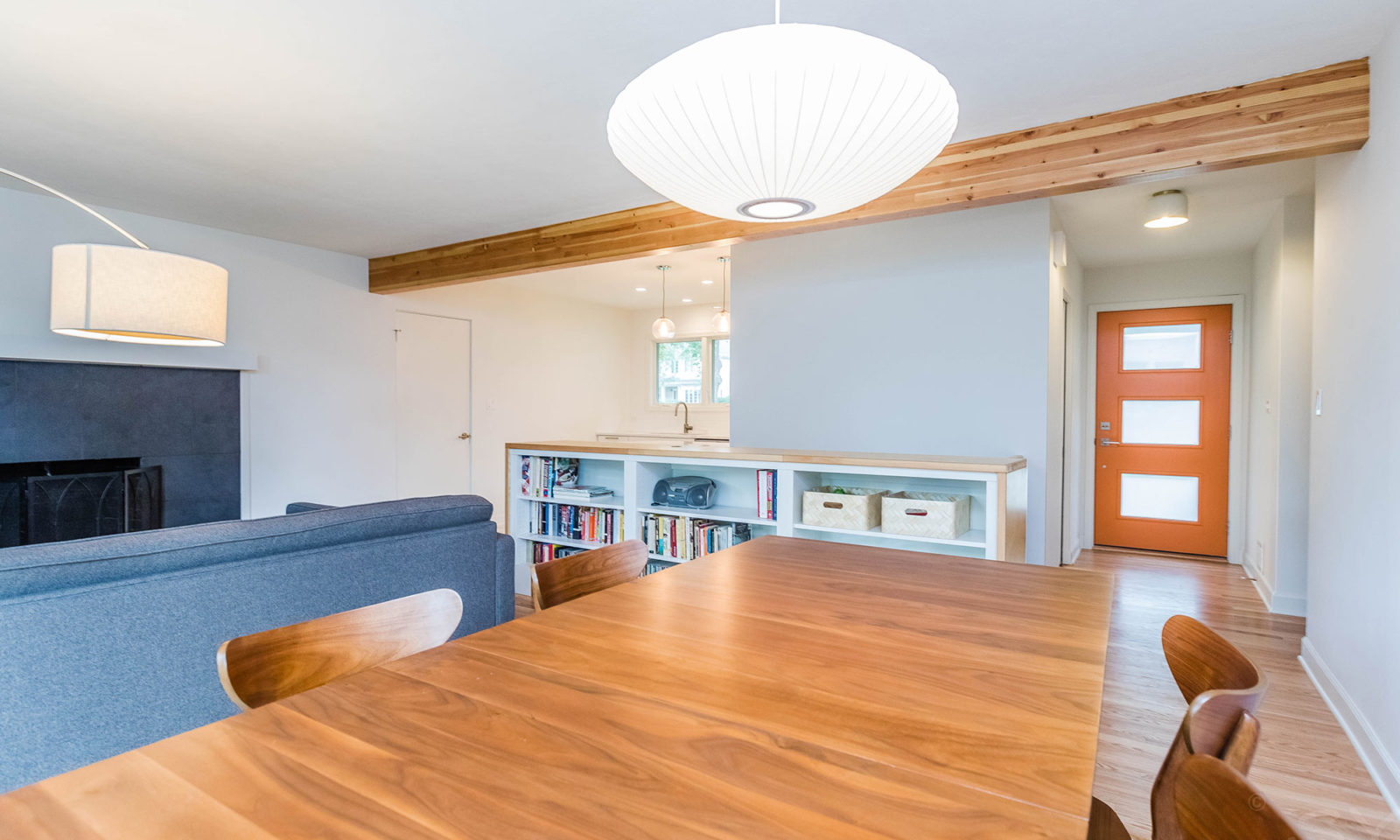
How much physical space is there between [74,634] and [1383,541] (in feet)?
11.8

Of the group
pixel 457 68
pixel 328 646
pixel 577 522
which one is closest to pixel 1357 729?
pixel 328 646

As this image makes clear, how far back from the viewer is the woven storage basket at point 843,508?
10.0 feet

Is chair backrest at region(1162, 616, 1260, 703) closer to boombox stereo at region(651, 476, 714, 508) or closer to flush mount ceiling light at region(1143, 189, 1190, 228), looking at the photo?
boombox stereo at region(651, 476, 714, 508)

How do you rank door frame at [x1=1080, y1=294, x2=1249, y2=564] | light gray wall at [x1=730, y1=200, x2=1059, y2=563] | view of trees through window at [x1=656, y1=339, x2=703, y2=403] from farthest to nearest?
view of trees through window at [x1=656, y1=339, x2=703, y2=403] → door frame at [x1=1080, y1=294, x2=1249, y2=564] → light gray wall at [x1=730, y1=200, x2=1059, y2=563]

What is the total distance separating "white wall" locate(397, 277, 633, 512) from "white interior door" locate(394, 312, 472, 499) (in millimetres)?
85

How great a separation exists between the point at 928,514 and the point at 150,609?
2.63 meters

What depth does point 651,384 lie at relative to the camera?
7.73m

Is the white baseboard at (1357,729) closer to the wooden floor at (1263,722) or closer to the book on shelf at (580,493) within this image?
the wooden floor at (1263,722)

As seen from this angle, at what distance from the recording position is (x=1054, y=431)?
399 centimetres

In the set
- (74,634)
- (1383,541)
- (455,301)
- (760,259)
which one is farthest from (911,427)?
(455,301)

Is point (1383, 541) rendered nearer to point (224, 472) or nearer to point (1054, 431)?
point (1054, 431)

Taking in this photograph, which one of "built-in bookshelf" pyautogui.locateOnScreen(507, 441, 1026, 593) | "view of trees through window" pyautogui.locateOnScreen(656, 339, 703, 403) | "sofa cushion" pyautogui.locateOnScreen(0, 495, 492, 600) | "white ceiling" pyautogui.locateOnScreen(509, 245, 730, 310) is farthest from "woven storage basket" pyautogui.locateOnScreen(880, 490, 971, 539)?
"view of trees through window" pyautogui.locateOnScreen(656, 339, 703, 403)

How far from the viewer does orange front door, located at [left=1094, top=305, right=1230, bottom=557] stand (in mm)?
5199

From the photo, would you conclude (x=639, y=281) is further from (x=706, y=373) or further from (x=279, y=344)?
(x=279, y=344)
